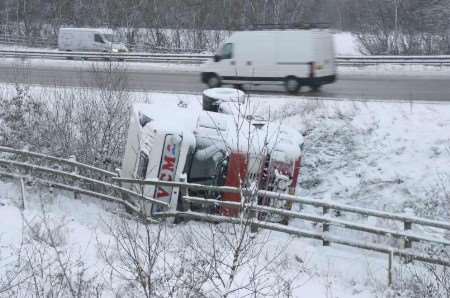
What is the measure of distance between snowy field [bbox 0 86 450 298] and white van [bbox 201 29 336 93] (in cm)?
108

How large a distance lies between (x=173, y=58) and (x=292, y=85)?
31.4ft

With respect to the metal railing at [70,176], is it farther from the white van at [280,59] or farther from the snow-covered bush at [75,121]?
the white van at [280,59]

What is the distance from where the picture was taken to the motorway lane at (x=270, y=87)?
19.3m

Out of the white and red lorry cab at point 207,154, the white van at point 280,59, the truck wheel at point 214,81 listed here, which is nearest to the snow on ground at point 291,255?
the white and red lorry cab at point 207,154

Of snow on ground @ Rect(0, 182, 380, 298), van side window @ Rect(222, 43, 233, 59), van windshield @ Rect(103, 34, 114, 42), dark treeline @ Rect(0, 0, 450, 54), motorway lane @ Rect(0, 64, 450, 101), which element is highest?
dark treeline @ Rect(0, 0, 450, 54)

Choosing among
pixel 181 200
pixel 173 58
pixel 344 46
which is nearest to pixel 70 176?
pixel 181 200

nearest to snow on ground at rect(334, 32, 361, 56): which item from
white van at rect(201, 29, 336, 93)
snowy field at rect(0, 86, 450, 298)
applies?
white van at rect(201, 29, 336, 93)

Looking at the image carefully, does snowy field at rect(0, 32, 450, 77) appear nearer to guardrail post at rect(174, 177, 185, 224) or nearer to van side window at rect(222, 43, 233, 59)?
van side window at rect(222, 43, 233, 59)

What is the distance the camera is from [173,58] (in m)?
28.1

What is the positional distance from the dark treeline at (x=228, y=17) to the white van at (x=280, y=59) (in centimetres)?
1468

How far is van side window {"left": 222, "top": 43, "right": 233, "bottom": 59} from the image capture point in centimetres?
2045

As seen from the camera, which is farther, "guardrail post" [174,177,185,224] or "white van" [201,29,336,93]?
"white van" [201,29,336,93]

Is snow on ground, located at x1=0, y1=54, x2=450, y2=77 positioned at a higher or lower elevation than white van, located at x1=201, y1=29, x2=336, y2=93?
lower

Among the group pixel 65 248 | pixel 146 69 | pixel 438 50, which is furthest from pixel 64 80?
pixel 438 50
